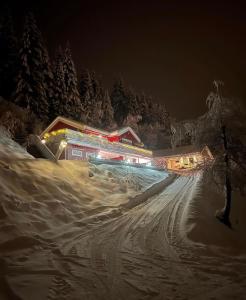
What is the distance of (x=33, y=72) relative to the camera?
35188 mm

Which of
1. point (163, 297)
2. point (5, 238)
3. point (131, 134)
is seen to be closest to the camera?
point (163, 297)

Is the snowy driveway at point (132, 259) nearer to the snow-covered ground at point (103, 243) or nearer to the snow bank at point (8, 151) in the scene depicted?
the snow-covered ground at point (103, 243)

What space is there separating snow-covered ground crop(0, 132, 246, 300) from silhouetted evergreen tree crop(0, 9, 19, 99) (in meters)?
22.6

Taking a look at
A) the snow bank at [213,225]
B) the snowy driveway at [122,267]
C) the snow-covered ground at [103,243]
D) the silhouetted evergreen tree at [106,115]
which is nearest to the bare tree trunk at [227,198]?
the snow bank at [213,225]

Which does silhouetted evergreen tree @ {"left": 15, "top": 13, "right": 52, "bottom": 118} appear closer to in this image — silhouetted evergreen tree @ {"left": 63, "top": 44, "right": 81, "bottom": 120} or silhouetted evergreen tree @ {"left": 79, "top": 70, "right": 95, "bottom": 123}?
silhouetted evergreen tree @ {"left": 63, "top": 44, "right": 81, "bottom": 120}

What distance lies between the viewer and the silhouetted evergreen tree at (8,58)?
35688 mm

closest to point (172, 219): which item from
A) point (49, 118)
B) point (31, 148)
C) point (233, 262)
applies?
point (233, 262)

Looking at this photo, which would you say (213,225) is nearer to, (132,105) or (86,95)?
(86,95)

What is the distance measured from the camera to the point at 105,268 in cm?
672

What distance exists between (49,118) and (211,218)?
32.3 metres

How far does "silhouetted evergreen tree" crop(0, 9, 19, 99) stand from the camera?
35.7 meters

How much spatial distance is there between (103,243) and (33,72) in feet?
108

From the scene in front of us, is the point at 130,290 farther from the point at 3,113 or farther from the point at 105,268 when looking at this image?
the point at 3,113

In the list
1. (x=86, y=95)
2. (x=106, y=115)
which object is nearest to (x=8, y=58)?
(x=86, y=95)
